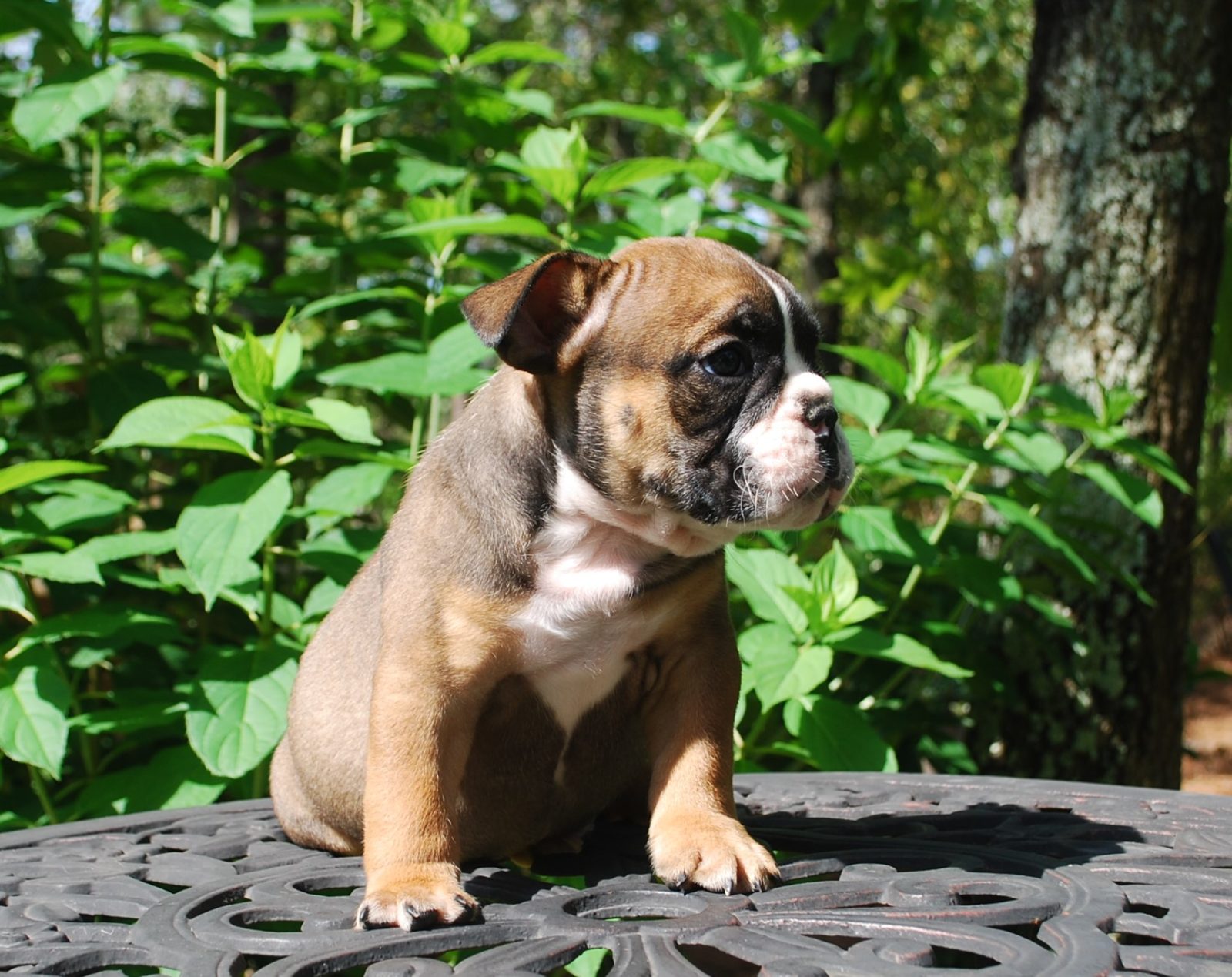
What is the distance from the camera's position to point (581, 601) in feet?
9.32

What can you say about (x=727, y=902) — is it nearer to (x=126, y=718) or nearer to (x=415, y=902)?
(x=415, y=902)

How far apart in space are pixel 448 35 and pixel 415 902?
154 inches

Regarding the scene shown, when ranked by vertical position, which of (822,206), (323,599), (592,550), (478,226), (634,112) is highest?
(822,206)

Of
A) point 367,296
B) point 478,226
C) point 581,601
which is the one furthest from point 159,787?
point 478,226

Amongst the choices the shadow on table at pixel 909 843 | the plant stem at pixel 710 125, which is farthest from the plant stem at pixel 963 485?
the plant stem at pixel 710 125

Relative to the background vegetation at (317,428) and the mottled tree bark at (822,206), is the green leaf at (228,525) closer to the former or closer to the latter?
the background vegetation at (317,428)

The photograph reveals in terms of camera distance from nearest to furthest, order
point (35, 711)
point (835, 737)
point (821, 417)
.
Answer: point (821, 417) < point (35, 711) < point (835, 737)

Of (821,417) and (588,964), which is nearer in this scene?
(821,417)

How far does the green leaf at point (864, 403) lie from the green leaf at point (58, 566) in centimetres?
248

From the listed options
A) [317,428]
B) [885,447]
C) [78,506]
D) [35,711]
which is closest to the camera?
[35,711]

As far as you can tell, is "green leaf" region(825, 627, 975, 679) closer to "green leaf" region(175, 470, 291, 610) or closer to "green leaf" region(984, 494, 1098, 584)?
"green leaf" region(984, 494, 1098, 584)

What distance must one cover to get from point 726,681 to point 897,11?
16.1ft

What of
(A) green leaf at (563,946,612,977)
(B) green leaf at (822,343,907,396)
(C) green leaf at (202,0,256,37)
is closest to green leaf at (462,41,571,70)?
(C) green leaf at (202,0,256,37)

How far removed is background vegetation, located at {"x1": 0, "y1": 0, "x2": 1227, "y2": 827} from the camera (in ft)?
13.0
